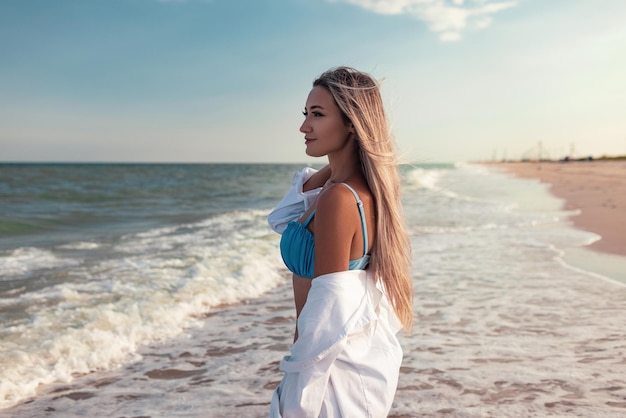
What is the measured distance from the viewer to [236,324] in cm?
623

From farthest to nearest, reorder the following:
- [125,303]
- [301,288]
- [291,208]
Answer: [125,303] < [291,208] < [301,288]

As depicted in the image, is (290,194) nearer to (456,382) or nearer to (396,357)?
(396,357)

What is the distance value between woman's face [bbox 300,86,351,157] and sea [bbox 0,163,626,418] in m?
0.60

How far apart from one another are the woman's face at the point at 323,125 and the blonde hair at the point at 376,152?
0.03 meters

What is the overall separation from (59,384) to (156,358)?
904 millimetres

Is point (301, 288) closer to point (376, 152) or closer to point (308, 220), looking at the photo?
point (308, 220)

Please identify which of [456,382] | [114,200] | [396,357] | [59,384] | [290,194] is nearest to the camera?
[396,357]

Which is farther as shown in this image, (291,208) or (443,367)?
(443,367)

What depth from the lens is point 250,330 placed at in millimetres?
5953

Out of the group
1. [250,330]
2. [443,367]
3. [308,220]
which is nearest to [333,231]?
[308,220]

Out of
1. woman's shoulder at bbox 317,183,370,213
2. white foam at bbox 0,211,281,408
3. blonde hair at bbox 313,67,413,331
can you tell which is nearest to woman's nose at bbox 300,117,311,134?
blonde hair at bbox 313,67,413,331

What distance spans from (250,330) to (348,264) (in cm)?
427

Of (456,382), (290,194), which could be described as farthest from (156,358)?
(290,194)

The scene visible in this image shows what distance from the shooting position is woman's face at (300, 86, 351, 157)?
2.08 meters
